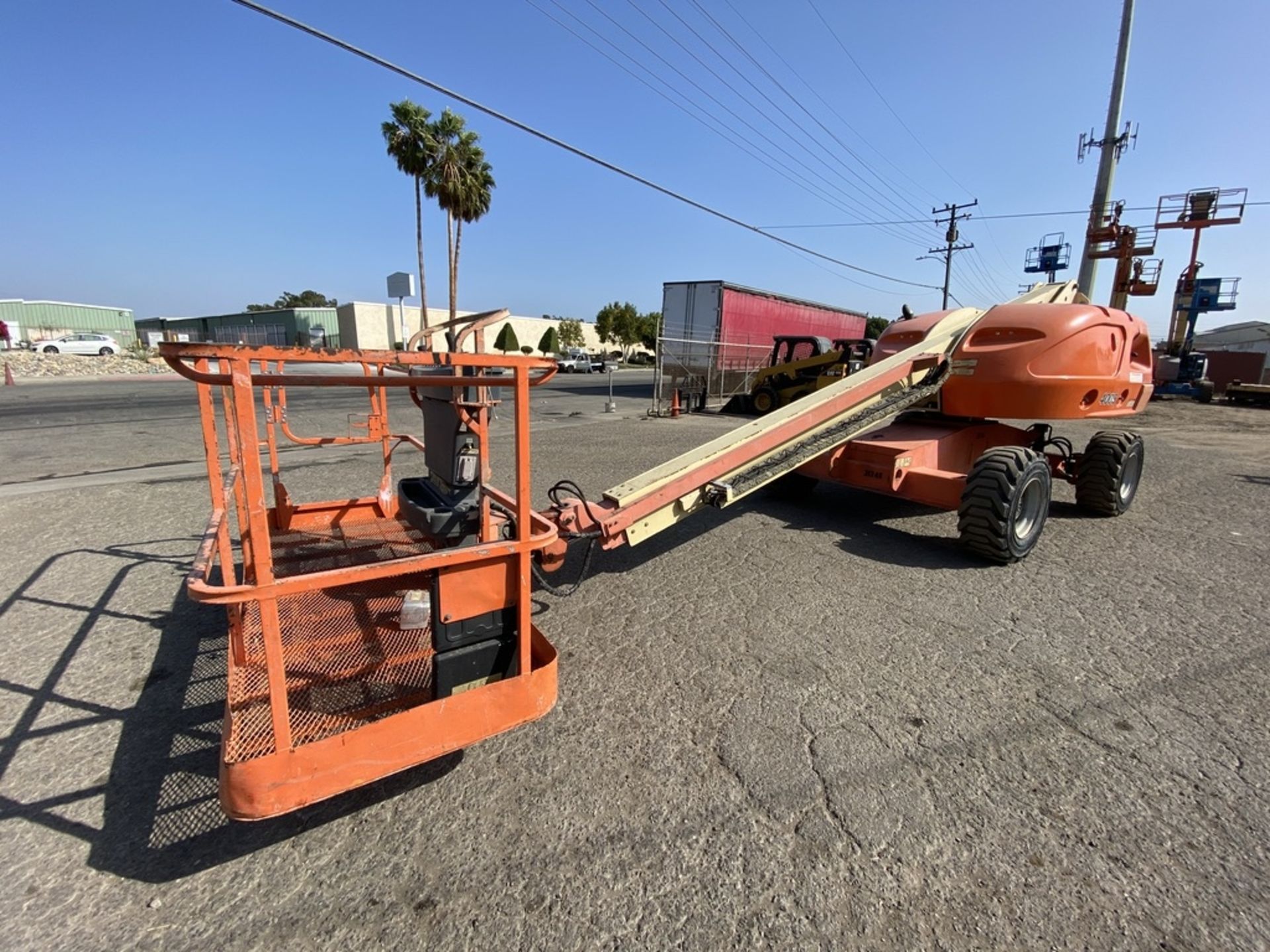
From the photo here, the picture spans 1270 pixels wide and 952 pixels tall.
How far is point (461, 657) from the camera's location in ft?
7.73

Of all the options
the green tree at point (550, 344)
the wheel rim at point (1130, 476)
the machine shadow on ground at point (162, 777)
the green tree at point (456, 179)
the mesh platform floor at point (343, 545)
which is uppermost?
the green tree at point (456, 179)

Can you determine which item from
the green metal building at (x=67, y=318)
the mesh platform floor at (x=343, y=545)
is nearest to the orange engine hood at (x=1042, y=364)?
the mesh platform floor at (x=343, y=545)

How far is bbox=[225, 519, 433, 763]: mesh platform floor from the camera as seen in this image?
2.30m

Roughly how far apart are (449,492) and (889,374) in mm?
3796

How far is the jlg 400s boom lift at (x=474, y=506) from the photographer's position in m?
1.96

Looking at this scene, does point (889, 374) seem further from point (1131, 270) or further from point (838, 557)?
point (1131, 270)

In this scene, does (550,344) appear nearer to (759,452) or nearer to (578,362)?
(578,362)

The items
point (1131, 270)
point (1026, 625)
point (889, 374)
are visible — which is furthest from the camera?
point (1131, 270)

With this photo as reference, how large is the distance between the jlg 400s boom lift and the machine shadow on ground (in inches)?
13.6

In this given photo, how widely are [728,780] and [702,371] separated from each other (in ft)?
56.1

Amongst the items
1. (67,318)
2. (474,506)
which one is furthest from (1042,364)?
(67,318)

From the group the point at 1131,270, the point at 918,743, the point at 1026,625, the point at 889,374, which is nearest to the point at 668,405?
the point at 889,374

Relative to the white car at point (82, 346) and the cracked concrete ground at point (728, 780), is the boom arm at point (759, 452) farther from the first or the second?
the white car at point (82, 346)

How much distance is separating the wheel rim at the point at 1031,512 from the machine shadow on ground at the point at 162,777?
15.8ft
